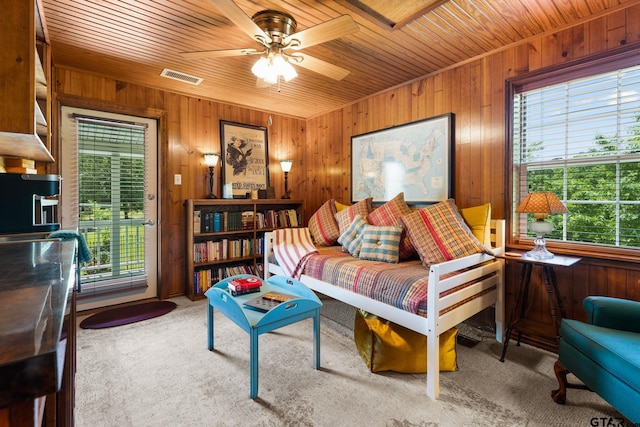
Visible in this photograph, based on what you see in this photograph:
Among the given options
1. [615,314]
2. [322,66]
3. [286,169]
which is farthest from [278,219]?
[615,314]

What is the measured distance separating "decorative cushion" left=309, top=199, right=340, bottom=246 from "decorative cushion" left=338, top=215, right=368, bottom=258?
26 centimetres

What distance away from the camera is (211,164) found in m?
3.58

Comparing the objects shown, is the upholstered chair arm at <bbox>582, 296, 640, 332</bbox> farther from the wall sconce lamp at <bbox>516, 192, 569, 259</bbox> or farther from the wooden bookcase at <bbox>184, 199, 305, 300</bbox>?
the wooden bookcase at <bbox>184, 199, 305, 300</bbox>

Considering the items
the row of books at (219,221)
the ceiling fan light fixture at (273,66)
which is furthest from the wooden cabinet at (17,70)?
the row of books at (219,221)

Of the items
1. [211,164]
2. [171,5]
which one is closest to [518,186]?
[171,5]

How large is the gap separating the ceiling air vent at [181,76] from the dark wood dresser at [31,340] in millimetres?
2681

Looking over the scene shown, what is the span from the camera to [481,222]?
2.45 meters

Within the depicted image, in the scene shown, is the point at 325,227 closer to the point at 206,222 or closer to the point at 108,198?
the point at 206,222

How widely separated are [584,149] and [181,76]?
3557 mm

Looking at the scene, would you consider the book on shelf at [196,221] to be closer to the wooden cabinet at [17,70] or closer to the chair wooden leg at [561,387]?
the wooden cabinet at [17,70]

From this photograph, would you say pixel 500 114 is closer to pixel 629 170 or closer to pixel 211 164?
pixel 629 170

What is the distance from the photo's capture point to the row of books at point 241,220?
137 inches

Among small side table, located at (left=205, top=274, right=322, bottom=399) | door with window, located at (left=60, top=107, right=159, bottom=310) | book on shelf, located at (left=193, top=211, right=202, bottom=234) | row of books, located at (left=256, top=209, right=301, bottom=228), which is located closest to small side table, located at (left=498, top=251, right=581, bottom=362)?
small side table, located at (left=205, top=274, right=322, bottom=399)

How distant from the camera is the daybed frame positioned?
1734mm
